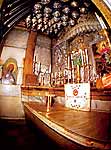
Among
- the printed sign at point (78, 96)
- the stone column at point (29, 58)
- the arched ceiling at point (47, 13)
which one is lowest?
the printed sign at point (78, 96)

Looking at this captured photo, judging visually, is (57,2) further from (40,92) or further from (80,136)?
(80,136)

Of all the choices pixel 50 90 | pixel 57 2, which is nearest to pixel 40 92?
pixel 50 90

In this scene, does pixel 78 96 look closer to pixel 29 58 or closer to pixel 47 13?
pixel 29 58

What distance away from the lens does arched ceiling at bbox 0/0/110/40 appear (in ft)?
3.99

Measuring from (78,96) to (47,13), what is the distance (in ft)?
1.85

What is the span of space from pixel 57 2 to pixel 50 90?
0.54m

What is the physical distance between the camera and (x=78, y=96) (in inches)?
50.8

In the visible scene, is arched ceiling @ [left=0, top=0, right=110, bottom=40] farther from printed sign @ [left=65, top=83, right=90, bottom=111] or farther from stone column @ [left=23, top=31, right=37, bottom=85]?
printed sign @ [left=65, top=83, right=90, bottom=111]

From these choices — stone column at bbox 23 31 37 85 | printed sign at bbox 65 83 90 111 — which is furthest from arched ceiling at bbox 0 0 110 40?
printed sign at bbox 65 83 90 111

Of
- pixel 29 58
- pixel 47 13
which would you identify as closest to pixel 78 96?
pixel 29 58

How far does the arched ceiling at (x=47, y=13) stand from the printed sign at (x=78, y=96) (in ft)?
1.17

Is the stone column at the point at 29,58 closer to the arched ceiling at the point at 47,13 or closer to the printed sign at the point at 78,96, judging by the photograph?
the arched ceiling at the point at 47,13

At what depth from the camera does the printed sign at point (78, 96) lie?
1.18 meters

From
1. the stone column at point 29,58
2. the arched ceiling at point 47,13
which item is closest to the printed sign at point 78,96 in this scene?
the stone column at point 29,58
